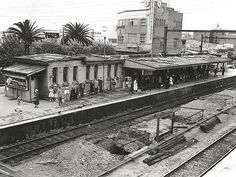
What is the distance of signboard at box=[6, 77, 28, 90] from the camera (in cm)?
2350

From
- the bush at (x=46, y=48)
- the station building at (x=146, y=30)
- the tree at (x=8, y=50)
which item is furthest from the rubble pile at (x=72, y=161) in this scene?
the station building at (x=146, y=30)

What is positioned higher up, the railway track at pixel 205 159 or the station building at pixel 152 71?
the station building at pixel 152 71

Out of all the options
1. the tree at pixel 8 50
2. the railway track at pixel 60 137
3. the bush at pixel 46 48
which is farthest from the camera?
the bush at pixel 46 48

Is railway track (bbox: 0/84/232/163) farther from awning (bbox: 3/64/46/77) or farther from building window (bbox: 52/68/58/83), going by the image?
awning (bbox: 3/64/46/77)

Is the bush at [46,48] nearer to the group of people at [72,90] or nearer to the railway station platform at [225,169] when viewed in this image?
the group of people at [72,90]

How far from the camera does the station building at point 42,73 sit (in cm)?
2380

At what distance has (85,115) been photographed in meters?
22.5

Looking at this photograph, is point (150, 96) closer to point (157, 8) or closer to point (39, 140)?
point (39, 140)

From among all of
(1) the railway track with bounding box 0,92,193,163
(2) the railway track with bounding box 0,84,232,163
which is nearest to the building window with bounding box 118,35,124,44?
(2) the railway track with bounding box 0,84,232,163

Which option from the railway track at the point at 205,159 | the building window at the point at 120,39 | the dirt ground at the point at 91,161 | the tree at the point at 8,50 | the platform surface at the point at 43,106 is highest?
the building window at the point at 120,39

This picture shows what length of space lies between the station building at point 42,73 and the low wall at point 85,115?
4344 millimetres

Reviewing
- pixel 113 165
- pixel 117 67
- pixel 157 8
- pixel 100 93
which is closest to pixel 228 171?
pixel 113 165

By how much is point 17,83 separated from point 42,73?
2050 millimetres

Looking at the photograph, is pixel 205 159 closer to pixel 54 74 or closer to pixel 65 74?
pixel 54 74
